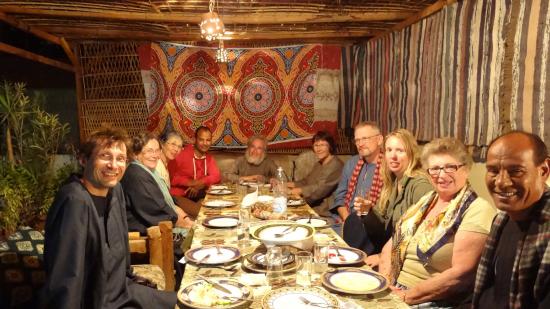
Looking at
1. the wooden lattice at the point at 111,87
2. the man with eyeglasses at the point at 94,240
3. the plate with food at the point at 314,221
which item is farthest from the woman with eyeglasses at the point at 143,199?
the wooden lattice at the point at 111,87

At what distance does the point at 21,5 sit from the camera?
13.5 feet

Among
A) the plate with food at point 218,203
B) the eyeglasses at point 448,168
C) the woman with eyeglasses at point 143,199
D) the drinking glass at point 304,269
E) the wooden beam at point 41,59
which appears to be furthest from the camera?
the wooden beam at point 41,59

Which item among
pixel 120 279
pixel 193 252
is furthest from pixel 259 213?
pixel 120 279

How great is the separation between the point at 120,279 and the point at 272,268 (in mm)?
883

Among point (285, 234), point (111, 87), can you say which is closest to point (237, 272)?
point (285, 234)

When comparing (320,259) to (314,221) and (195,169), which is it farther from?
(195,169)

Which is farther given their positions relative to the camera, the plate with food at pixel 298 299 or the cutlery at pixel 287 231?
the cutlery at pixel 287 231

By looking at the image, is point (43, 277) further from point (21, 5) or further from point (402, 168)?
point (21, 5)

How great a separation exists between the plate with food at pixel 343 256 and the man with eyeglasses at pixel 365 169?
4.33ft

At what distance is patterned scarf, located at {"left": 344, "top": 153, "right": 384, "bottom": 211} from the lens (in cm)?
338

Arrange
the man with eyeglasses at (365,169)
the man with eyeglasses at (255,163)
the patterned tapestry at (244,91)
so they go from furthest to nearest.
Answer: the patterned tapestry at (244,91)
the man with eyeglasses at (255,163)
the man with eyeglasses at (365,169)

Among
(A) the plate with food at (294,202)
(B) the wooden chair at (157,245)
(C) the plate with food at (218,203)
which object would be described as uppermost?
(C) the plate with food at (218,203)

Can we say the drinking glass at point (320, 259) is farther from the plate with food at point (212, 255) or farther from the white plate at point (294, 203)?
the white plate at point (294, 203)

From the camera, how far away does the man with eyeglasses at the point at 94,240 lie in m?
1.77
